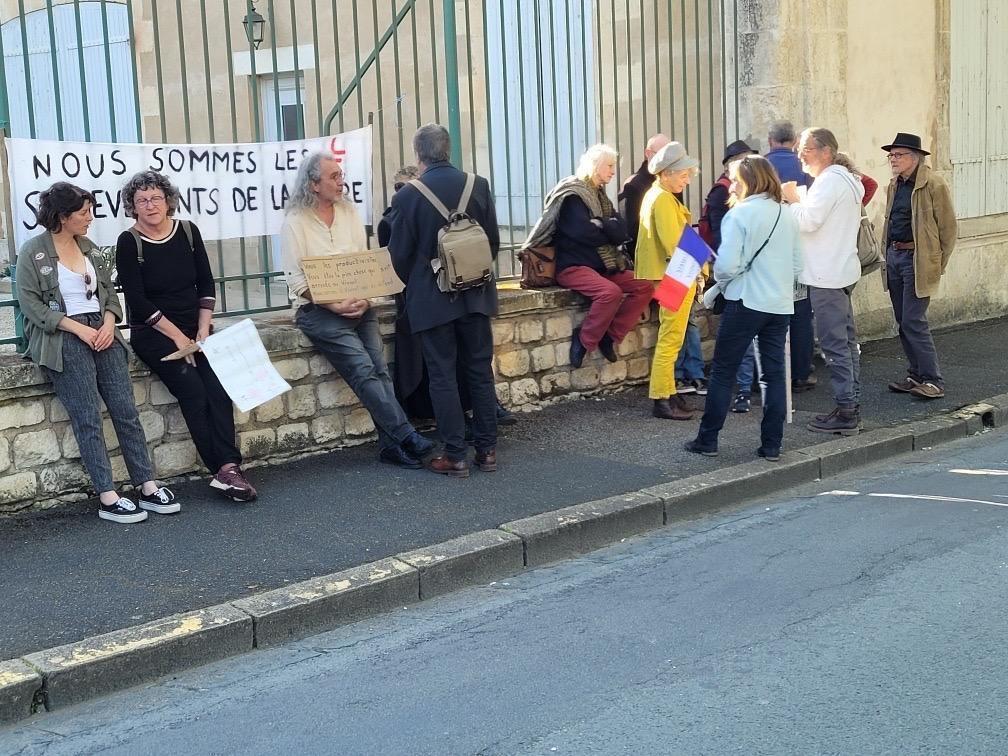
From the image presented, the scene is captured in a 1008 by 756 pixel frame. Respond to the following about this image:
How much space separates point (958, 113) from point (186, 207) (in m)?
7.88

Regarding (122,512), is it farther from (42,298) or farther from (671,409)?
(671,409)

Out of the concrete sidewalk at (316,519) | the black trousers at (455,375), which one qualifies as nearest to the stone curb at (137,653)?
the concrete sidewalk at (316,519)

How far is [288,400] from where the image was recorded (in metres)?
7.07

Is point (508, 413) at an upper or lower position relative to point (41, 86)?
lower

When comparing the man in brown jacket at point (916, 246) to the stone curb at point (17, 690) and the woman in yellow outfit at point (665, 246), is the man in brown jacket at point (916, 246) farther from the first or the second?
the stone curb at point (17, 690)

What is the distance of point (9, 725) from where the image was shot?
4.16m

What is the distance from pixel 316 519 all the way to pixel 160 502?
30.1 inches

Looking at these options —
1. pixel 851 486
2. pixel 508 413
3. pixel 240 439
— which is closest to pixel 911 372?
pixel 851 486

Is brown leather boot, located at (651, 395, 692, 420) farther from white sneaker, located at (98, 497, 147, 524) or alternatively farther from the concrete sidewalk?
white sneaker, located at (98, 497, 147, 524)

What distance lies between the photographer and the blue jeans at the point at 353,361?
6879 millimetres

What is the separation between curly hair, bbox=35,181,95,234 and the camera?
579 centimetres

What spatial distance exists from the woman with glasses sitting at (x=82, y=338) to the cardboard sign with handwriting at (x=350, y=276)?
43.2 inches

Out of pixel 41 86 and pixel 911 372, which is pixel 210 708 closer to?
pixel 911 372

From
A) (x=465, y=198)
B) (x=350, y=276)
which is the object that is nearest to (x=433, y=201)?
(x=465, y=198)
